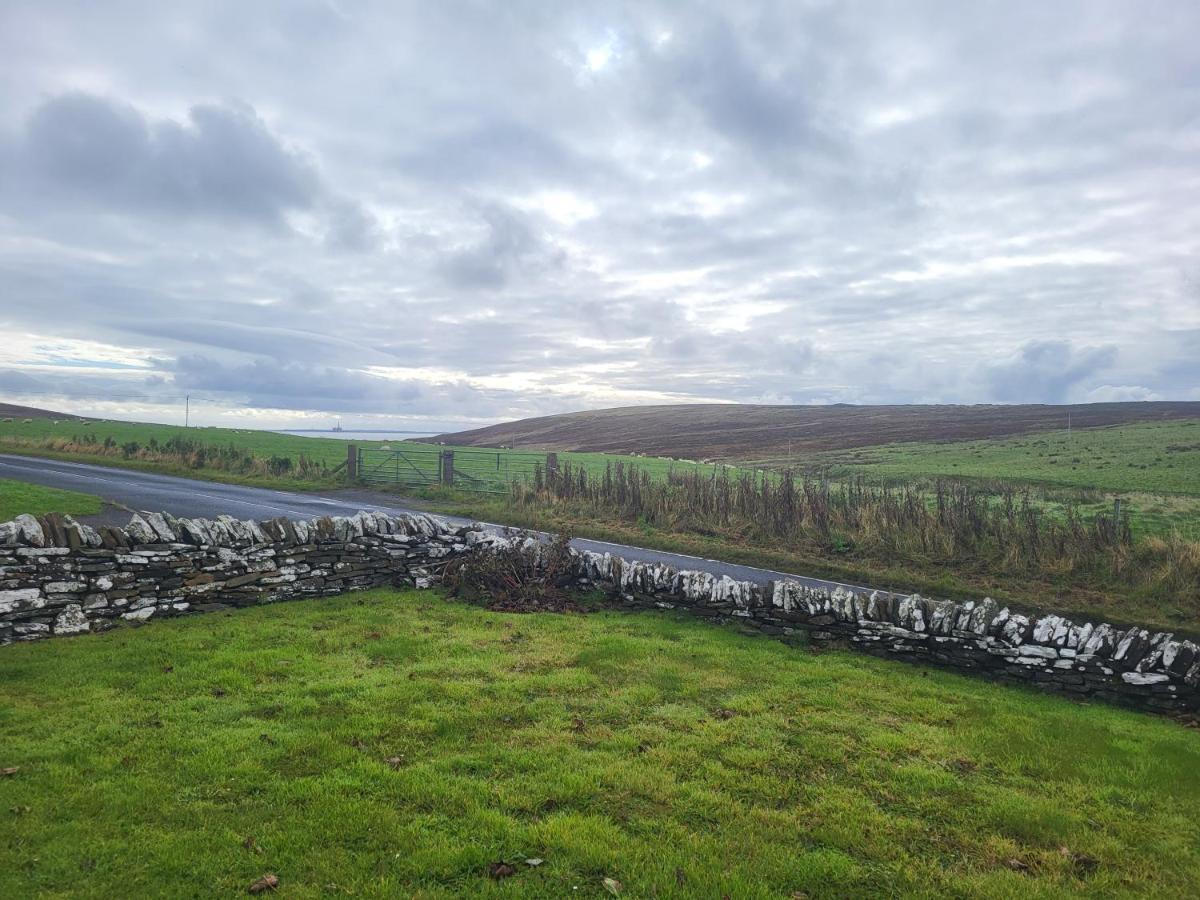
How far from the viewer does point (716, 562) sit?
59.7 feet

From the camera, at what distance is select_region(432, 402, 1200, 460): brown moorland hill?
6488 cm

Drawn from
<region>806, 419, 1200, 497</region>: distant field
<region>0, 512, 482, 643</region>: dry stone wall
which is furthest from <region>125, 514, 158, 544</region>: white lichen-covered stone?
<region>806, 419, 1200, 497</region>: distant field

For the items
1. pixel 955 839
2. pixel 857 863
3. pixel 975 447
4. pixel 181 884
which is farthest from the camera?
pixel 975 447

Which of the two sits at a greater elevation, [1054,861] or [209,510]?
[209,510]

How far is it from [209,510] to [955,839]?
765 inches

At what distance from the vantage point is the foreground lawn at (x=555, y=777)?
15.0 ft

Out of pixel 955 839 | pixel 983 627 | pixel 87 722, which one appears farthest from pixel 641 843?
pixel 983 627

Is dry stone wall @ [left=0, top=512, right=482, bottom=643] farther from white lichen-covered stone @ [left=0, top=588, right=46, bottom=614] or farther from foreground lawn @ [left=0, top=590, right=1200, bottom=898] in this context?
foreground lawn @ [left=0, top=590, right=1200, bottom=898]

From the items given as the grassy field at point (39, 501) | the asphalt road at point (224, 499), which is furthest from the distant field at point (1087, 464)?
the grassy field at point (39, 501)

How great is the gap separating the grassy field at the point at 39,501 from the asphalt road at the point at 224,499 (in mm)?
1018

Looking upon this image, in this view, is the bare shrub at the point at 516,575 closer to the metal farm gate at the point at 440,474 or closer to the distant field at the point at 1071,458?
the metal farm gate at the point at 440,474

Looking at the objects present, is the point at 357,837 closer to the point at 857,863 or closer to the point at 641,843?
the point at 641,843

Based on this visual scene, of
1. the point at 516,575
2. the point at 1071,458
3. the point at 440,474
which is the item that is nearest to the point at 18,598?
the point at 516,575

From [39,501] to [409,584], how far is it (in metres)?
11.3
